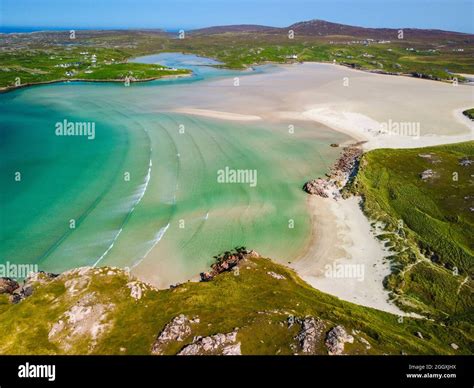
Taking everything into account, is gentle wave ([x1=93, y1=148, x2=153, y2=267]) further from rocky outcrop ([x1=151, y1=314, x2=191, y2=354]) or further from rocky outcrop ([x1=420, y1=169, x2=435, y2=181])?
rocky outcrop ([x1=420, y1=169, x2=435, y2=181])

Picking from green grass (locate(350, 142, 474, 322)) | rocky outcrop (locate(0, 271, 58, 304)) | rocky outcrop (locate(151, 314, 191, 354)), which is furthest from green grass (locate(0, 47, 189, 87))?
rocky outcrop (locate(151, 314, 191, 354))

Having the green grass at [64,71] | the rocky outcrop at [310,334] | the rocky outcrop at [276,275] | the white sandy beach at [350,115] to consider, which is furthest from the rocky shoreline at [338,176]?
the green grass at [64,71]

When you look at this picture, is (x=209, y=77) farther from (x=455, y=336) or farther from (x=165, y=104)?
(x=455, y=336)

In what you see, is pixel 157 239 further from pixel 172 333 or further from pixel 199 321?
pixel 172 333

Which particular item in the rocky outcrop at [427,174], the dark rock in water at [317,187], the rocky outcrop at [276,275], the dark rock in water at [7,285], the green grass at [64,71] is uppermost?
the green grass at [64,71]

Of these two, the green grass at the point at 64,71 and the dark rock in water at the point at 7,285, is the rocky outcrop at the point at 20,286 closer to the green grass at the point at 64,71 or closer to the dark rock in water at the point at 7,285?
the dark rock in water at the point at 7,285

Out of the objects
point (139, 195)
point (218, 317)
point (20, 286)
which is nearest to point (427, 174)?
point (218, 317)

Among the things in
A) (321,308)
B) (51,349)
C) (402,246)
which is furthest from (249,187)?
(51,349)
